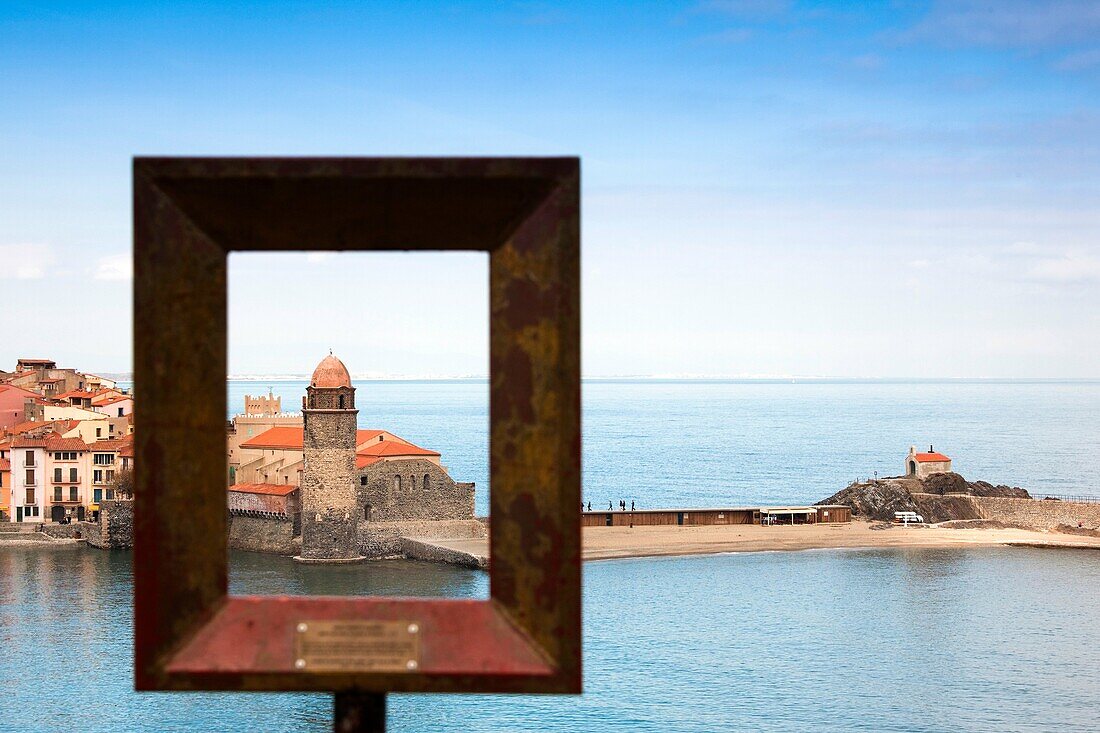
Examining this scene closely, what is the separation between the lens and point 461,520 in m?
48.2

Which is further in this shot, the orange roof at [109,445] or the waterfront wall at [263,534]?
the orange roof at [109,445]

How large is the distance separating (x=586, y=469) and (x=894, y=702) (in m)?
74.2

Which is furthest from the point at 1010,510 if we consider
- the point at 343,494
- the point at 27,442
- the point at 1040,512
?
the point at 27,442

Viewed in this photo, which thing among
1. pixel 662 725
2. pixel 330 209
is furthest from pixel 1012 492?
pixel 330 209

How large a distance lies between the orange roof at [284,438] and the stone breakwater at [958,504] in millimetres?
22644

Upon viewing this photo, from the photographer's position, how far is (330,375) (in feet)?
148

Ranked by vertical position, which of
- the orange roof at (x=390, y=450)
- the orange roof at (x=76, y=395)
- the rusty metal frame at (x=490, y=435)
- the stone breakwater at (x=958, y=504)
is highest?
the orange roof at (x=76, y=395)

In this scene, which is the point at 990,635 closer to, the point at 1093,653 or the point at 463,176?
the point at 1093,653

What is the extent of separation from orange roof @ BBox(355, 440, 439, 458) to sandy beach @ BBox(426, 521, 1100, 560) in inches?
132

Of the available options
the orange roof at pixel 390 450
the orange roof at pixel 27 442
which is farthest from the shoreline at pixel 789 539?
the orange roof at pixel 27 442

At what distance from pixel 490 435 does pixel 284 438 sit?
5032cm

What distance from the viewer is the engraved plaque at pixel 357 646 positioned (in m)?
3.61

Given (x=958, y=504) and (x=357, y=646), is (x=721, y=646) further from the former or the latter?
(x=357, y=646)

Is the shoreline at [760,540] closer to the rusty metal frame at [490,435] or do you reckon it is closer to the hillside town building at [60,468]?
the hillside town building at [60,468]
